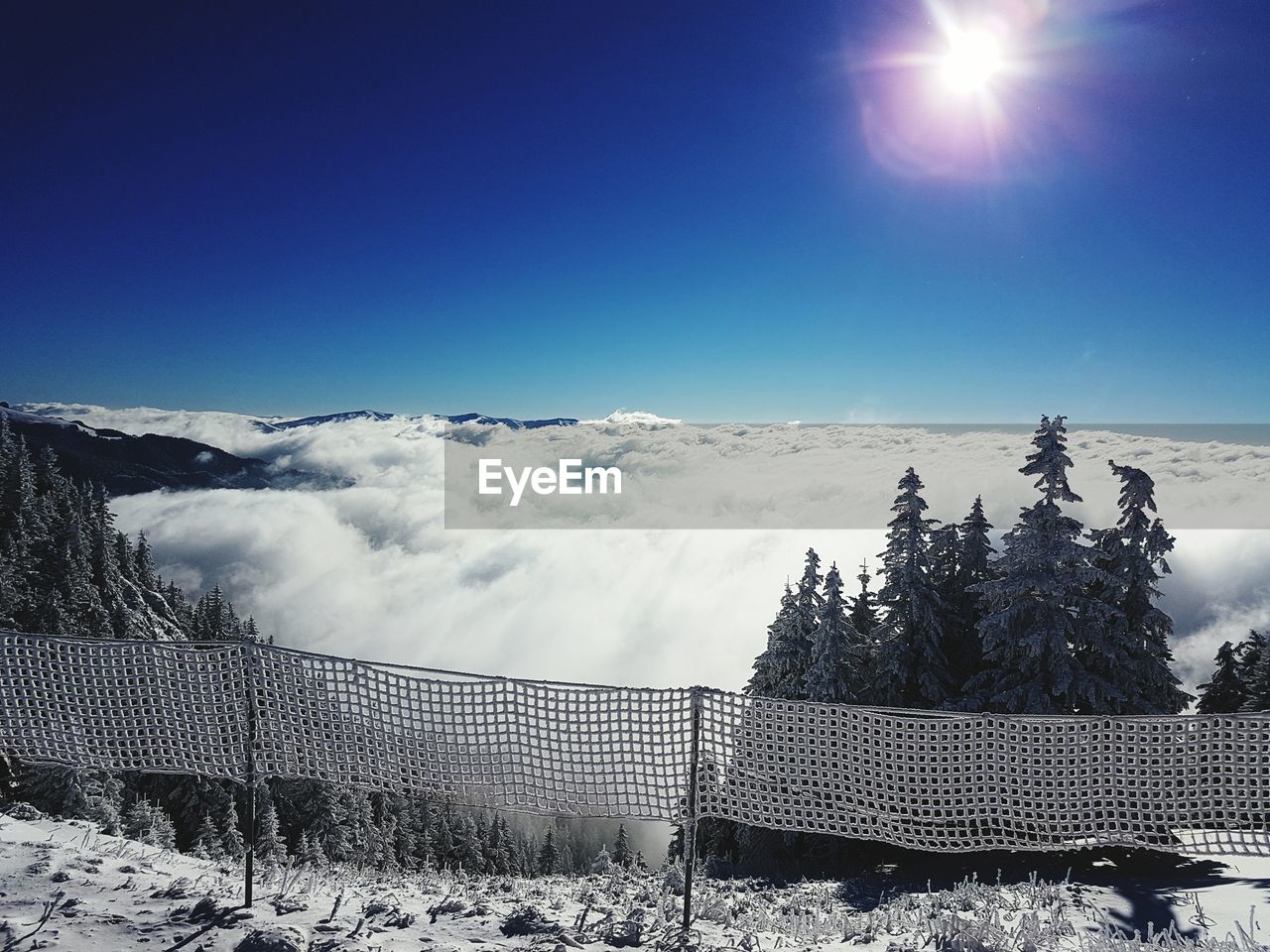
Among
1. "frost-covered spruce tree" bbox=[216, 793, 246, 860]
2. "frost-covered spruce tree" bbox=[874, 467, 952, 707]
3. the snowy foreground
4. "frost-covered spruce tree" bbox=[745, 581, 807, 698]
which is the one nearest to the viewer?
the snowy foreground

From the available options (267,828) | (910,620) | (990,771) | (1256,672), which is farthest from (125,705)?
(1256,672)

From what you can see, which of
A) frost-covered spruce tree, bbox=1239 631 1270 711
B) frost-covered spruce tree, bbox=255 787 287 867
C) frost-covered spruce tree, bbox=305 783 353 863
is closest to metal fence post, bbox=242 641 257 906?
frost-covered spruce tree, bbox=255 787 287 867

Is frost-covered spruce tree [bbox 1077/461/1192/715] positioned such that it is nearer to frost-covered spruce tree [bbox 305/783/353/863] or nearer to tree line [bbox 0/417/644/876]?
tree line [bbox 0/417/644/876]

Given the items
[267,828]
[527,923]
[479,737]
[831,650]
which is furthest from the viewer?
[267,828]

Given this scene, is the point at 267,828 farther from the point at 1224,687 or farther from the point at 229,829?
the point at 1224,687

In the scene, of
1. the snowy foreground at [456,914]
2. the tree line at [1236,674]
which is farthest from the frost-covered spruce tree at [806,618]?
the tree line at [1236,674]
